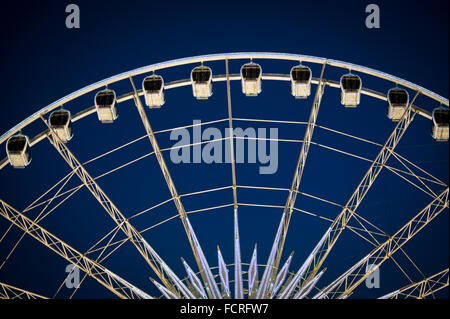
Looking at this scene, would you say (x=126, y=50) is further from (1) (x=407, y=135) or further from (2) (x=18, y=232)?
(1) (x=407, y=135)

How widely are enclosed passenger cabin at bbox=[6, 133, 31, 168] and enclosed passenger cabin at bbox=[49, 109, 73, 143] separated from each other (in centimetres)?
107

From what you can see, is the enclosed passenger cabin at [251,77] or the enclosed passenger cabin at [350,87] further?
the enclosed passenger cabin at [251,77]

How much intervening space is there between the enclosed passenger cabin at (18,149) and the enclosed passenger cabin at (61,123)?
107cm

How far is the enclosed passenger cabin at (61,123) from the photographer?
20016 millimetres

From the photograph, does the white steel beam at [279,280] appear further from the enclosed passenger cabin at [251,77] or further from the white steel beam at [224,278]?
the enclosed passenger cabin at [251,77]

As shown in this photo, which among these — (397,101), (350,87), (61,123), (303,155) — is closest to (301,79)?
(350,87)

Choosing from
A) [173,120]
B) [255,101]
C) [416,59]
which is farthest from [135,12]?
[416,59]

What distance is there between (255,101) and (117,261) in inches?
541

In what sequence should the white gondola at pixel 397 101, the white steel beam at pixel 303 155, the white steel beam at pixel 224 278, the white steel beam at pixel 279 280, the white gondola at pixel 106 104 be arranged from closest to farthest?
the white steel beam at pixel 224 278 < the white steel beam at pixel 279 280 < the white gondola at pixel 397 101 < the white gondola at pixel 106 104 < the white steel beam at pixel 303 155

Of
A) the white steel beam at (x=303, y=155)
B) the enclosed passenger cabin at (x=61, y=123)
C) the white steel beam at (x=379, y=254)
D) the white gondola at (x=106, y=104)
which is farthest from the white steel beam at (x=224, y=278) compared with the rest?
the enclosed passenger cabin at (x=61, y=123)

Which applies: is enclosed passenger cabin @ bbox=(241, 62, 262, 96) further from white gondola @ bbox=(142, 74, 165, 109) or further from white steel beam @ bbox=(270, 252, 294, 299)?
white steel beam @ bbox=(270, 252, 294, 299)

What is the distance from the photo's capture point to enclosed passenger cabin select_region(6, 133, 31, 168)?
19469 millimetres

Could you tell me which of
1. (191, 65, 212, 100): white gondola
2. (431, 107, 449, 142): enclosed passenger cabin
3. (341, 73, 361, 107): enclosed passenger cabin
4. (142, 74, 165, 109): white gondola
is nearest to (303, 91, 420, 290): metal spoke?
(431, 107, 449, 142): enclosed passenger cabin

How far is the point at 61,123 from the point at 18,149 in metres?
1.71
